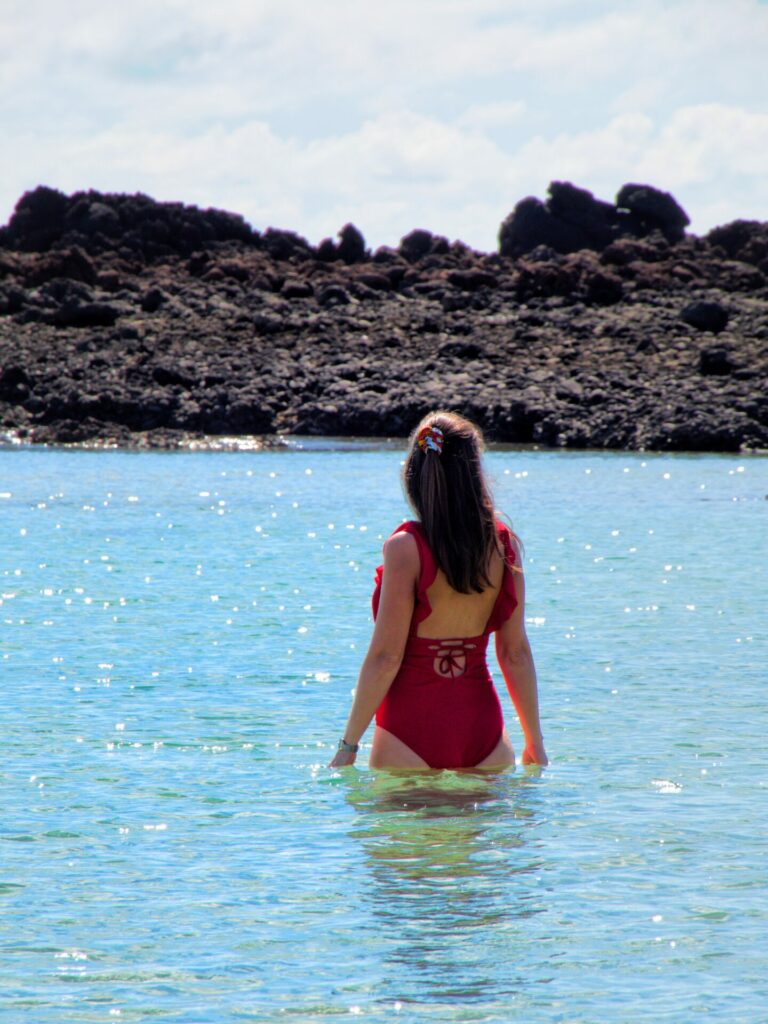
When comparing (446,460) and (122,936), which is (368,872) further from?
(446,460)

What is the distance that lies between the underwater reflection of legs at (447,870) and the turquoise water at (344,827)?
0.05 ft

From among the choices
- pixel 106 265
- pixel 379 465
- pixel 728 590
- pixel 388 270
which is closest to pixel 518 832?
pixel 728 590

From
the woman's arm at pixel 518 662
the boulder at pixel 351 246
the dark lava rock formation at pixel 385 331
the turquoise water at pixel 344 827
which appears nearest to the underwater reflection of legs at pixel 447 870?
Answer: the turquoise water at pixel 344 827

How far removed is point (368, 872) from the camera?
5809 millimetres

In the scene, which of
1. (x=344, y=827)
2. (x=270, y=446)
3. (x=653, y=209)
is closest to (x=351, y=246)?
(x=653, y=209)

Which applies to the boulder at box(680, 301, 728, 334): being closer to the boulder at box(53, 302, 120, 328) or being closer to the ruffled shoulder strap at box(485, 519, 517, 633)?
the boulder at box(53, 302, 120, 328)

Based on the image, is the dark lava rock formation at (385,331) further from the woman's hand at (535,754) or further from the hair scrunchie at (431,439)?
the hair scrunchie at (431,439)

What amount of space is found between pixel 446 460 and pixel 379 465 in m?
35.8

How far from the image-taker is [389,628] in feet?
18.6

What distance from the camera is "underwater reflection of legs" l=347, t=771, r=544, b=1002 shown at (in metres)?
4.84

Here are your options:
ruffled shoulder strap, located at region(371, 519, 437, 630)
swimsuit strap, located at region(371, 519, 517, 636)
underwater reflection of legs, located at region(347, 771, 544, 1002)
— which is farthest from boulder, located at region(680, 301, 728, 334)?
ruffled shoulder strap, located at region(371, 519, 437, 630)

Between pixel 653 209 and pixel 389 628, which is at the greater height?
pixel 653 209

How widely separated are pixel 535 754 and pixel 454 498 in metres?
1.22

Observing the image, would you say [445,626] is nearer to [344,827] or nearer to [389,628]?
[389,628]
